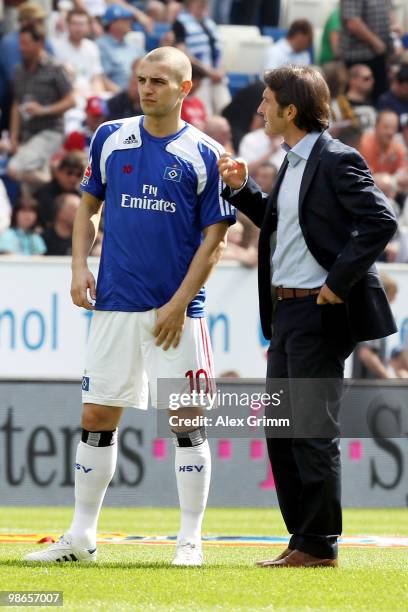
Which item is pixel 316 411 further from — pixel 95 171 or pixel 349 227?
pixel 95 171

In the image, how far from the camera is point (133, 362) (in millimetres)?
5996

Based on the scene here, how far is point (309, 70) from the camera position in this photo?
604 cm

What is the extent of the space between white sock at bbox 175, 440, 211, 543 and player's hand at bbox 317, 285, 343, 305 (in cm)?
89

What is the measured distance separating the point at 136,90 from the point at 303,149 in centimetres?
842

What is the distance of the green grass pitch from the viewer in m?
4.64

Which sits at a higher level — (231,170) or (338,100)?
(338,100)

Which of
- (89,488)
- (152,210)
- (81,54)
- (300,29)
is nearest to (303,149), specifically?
(152,210)

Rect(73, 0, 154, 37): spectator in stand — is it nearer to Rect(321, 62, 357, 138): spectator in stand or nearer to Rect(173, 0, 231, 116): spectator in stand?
Rect(173, 0, 231, 116): spectator in stand

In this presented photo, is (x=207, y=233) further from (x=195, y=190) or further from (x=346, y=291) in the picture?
(x=346, y=291)

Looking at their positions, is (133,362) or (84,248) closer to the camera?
(133,362)

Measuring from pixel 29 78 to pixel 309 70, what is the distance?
29.2 feet

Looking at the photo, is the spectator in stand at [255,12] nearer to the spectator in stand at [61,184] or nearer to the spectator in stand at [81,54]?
the spectator in stand at [81,54]

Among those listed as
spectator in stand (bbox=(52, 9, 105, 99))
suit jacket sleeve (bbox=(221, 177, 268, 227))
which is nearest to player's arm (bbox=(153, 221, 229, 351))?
suit jacket sleeve (bbox=(221, 177, 268, 227))

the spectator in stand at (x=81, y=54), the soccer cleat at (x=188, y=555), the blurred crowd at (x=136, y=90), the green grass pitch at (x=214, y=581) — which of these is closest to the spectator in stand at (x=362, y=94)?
the blurred crowd at (x=136, y=90)
